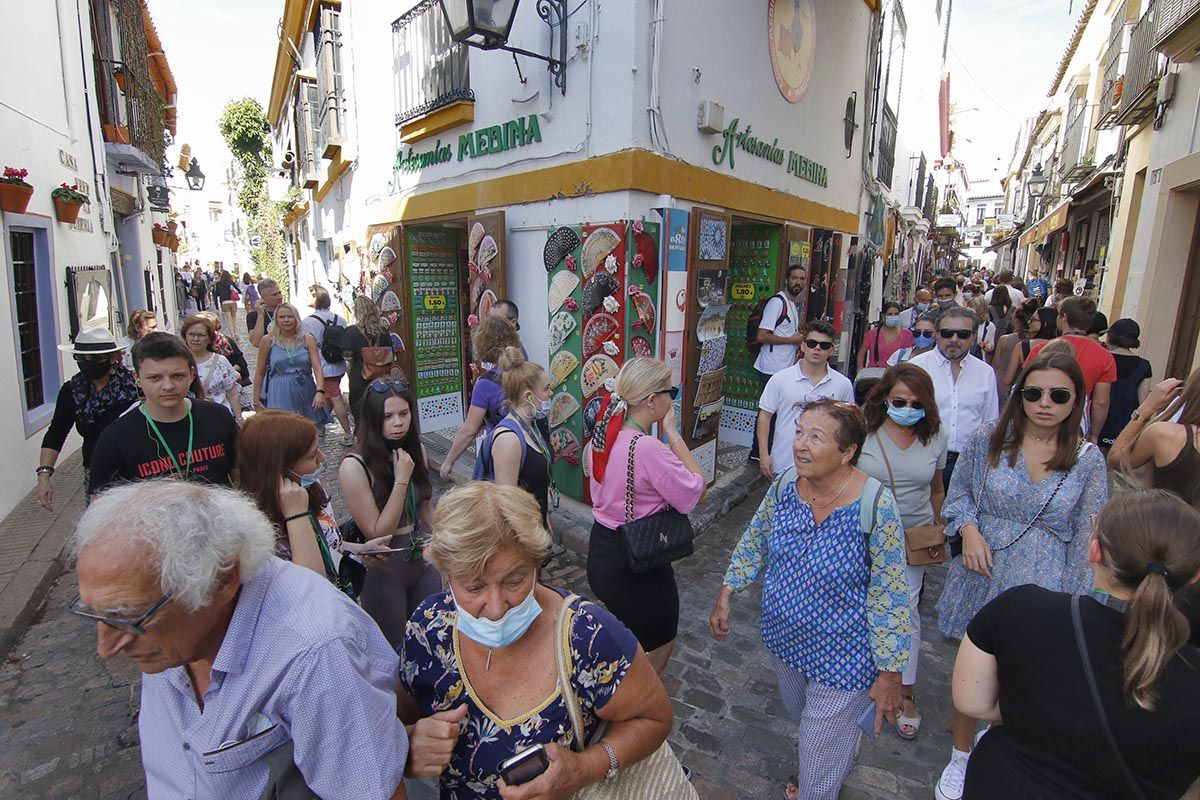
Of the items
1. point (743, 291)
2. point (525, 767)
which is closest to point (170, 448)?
point (525, 767)

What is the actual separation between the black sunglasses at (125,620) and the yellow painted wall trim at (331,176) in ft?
31.3

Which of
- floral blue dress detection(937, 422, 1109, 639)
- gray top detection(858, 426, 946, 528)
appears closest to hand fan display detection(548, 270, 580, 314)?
gray top detection(858, 426, 946, 528)

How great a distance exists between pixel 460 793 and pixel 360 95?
30.5 ft

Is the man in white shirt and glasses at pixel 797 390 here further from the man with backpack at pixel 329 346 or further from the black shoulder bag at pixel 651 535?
the man with backpack at pixel 329 346

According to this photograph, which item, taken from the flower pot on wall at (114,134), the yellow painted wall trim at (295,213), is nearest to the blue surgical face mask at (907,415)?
the flower pot on wall at (114,134)

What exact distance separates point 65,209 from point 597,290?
6.47 m

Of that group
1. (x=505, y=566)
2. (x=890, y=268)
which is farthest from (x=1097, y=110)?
(x=505, y=566)

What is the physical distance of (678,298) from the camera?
5203 millimetres

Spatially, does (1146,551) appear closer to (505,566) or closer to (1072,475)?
(1072,475)

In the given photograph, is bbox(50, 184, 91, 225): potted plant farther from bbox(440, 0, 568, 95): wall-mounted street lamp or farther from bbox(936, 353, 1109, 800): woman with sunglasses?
bbox(936, 353, 1109, 800): woman with sunglasses

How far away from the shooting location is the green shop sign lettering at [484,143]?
216 inches

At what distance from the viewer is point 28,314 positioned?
21.2 ft

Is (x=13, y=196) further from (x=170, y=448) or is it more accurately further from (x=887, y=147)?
(x=887, y=147)

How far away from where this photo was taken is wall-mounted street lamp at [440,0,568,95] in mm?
4484
